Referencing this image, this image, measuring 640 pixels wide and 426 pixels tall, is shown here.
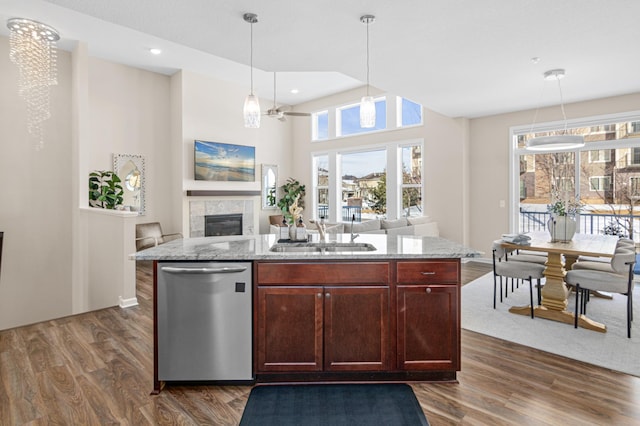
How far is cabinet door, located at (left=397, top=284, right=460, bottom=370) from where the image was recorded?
7.55 feet

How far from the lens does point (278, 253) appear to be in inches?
90.0

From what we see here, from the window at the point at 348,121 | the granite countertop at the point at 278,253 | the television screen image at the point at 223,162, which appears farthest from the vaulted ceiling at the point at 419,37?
the window at the point at 348,121

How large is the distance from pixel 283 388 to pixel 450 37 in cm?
329

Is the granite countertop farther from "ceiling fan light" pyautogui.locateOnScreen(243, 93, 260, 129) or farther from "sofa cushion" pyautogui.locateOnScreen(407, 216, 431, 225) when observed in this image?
"sofa cushion" pyautogui.locateOnScreen(407, 216, 431, 225)

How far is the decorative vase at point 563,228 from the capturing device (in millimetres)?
3814

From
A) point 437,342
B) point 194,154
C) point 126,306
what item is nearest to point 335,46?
point 437,342

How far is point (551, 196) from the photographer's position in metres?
5.88

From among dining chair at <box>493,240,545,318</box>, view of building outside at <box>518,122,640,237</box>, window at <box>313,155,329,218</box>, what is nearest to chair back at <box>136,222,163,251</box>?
window at <box>313,155,329,218</box>

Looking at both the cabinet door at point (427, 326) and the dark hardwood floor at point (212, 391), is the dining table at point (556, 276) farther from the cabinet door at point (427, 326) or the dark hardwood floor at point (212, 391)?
the cabinet door at point (427, 326)

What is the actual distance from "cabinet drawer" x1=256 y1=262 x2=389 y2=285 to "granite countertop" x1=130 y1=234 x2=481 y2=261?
0.07 meters

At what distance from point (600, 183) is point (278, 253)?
18.8 feet

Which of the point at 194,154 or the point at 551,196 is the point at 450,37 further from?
the point at 194,154

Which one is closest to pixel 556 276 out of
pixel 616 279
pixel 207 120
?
pixel 616 279

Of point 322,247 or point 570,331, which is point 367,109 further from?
point 570,331
